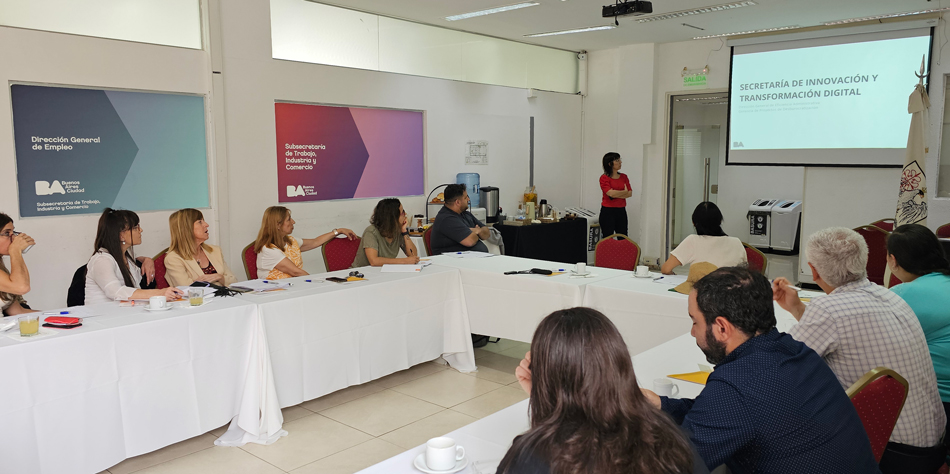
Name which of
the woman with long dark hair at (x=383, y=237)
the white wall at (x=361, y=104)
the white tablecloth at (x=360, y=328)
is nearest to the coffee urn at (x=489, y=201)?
the white wall at (x=361, y=104)

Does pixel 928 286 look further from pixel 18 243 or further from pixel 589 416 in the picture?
pixel 18 243

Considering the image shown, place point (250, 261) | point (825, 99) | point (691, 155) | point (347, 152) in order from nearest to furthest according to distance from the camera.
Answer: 1. point (250, 261)
2. point (347, 152)
3. point (825, 99)
4. point (691, 155)

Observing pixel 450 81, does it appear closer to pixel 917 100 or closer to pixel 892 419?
pixel 917 100

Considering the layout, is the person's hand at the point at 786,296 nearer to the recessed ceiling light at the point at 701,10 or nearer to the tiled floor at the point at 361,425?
the tiled floor at the point at 361,425

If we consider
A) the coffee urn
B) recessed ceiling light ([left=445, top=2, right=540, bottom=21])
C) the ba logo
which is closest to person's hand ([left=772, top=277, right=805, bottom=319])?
recessed ceiling light ([left=445, top=2, right=540, bottom=21])

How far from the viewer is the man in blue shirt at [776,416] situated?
1.39 meters

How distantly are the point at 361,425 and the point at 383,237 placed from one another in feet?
4.90

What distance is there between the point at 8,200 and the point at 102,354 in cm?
218

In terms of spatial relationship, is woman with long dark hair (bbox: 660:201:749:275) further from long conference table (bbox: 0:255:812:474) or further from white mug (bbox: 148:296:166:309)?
white mug (bbox: 148:296:166:309)

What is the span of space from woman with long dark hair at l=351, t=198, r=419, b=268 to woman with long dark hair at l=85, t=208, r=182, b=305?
4.65 feet

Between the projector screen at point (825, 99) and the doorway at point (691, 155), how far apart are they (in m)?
0.85

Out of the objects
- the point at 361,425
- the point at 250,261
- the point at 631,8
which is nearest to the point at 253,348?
the point at 361,425

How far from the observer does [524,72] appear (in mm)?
8062

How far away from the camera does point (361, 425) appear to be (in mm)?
3516
